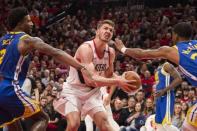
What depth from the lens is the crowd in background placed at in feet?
34.7

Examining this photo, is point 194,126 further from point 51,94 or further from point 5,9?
point 5,9

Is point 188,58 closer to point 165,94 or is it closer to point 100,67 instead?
point 100,67

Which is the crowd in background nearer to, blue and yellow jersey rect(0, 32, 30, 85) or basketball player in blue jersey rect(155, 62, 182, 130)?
basketball player in blue jersey rect(155, 62, 182, 130)

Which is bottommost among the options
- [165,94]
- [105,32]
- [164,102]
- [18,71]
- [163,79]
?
[164,102]

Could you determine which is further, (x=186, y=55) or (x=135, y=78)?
(x=135, y=78)

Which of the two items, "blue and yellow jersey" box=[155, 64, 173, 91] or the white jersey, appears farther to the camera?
"blue and yellow jersey" box=[155, 64, 173, 91]

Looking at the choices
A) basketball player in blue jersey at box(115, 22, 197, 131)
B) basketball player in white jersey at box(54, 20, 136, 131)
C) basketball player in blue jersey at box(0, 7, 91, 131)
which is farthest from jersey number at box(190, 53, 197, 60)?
basketball player in blue jersey at box(0, 7, 91, 131)

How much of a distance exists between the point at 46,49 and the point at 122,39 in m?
11.5

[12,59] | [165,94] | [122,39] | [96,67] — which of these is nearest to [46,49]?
[12,59]

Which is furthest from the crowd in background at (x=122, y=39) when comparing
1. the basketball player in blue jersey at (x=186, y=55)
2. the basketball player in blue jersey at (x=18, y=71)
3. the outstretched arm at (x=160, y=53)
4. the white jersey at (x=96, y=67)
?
the basketball player in blue jersey at (x=18, y=71)

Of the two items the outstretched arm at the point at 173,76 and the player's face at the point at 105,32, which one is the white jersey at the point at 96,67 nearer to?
the player's face at the point at 105,32

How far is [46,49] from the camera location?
553 cm

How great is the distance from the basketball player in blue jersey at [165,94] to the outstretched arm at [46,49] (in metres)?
2.90

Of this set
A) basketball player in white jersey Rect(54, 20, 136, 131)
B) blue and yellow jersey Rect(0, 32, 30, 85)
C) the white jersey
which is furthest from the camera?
the white jersey
